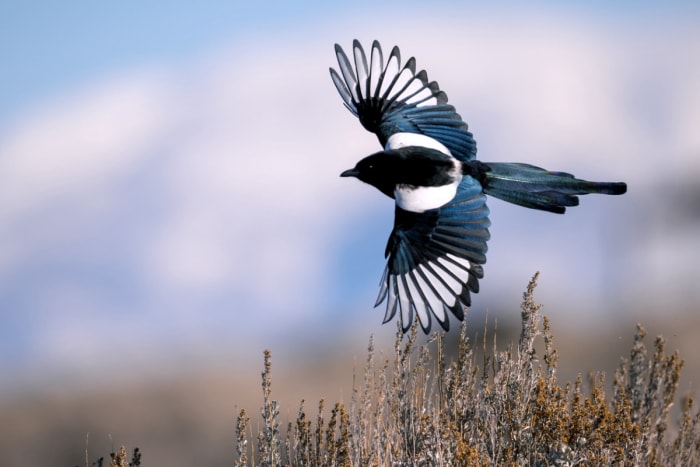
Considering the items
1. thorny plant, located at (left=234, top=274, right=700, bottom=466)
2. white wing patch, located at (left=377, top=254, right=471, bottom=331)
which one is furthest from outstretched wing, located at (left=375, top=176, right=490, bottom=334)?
thorny plant, located at (left=234, top=274, right=700, bottom=466)

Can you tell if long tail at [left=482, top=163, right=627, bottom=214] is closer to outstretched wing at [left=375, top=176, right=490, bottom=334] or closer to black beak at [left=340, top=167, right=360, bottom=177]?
outstretched wing at [left=375, top=176, right=490, bottom=334]

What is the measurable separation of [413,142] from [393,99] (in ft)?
1.20

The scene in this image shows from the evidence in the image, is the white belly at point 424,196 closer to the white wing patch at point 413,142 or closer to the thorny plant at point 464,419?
the white wing patch at point 413,142

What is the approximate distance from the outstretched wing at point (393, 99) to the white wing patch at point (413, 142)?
0.16ft

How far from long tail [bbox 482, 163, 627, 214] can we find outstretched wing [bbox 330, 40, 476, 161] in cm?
36

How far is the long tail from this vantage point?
4.64 metres

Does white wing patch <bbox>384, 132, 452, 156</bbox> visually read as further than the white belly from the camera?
Yes

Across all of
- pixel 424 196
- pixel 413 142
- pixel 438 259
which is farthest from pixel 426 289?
pixel 413 142

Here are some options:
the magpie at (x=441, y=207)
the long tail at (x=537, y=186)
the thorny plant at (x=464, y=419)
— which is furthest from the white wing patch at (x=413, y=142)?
the thorny plant at (x=464, y=419)

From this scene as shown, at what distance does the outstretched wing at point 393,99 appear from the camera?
5117mm

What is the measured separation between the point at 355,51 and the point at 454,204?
1.09 meters

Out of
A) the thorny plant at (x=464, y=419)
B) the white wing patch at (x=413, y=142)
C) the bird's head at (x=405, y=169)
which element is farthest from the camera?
the white wing patch at (x=413, y=142)

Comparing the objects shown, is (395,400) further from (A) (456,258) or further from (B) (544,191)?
(B) (544,191)

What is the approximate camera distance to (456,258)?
4.65m
